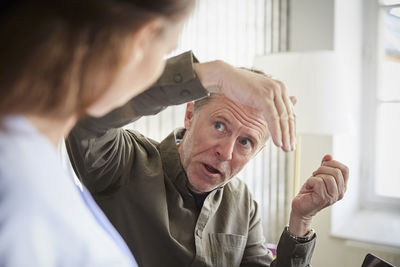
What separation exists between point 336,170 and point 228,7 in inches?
56.0

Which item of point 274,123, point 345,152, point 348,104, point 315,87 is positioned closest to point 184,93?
point 274,123

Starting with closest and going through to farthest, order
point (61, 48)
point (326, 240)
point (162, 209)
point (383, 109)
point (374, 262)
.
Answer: point (61, 48) < point (374, 262) < point (162, 209) < point (326, 240) < point (383, 109)

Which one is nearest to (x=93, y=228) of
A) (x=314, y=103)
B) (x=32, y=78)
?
(x=32, y=78)

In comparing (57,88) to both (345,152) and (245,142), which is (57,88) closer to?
(245,142)

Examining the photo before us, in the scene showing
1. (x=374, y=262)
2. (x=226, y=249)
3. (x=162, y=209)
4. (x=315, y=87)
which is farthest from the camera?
(x=315, y=87)

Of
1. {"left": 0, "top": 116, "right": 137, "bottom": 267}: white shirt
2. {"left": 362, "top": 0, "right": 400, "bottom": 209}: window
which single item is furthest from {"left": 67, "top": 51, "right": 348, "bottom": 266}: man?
{"left": 362, "top": 0, "right": 400, "bottom": 209}: window

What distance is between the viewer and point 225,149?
117 cm

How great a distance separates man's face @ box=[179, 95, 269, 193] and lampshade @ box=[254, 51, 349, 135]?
0.76 meters

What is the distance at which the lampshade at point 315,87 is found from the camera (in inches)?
74.1

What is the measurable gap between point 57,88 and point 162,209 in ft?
2.81

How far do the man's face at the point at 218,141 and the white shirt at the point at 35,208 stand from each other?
31.4 inches

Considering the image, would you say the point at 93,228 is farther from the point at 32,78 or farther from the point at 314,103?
the point at 314,103

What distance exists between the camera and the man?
113 centimetres

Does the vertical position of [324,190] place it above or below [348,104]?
below
